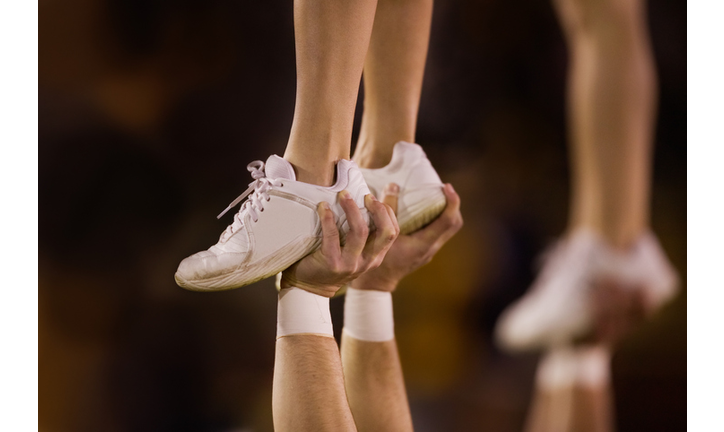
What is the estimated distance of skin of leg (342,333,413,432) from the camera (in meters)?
1.04

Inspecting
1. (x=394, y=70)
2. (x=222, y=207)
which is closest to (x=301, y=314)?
(x=394, y=70)

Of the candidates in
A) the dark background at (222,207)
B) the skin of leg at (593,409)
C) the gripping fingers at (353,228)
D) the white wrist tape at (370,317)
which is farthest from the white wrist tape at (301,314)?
the skin of leg at (593,409)

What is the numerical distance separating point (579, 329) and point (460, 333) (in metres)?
0.29

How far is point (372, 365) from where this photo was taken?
3.48ft

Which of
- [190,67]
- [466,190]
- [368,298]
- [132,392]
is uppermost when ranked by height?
[190,67]

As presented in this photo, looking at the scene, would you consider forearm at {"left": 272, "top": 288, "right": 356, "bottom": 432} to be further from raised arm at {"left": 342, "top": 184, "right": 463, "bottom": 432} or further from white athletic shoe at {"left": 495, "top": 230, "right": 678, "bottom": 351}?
white athletic shoe at {"left": 495, "top": 230, "right": 678, "bottom": 351}

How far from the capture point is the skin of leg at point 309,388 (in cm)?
76

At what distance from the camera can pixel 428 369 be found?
56.2 inches

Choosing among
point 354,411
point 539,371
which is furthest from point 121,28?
point 539,371

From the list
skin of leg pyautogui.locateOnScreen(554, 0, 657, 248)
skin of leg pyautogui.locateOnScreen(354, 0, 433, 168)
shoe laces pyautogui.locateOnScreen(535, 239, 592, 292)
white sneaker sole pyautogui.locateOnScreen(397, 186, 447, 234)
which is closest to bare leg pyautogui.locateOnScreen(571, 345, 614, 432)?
shoe laces pyautogui.locateOnScreen(535, 239, 592, 292)

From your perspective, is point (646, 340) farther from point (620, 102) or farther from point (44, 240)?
point (44, 240)

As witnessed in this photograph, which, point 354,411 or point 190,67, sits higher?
point 190,67

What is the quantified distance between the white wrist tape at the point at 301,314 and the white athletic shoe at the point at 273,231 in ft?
0.19

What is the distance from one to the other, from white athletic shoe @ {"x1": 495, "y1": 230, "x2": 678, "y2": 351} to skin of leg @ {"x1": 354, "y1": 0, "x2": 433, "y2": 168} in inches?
22.0
